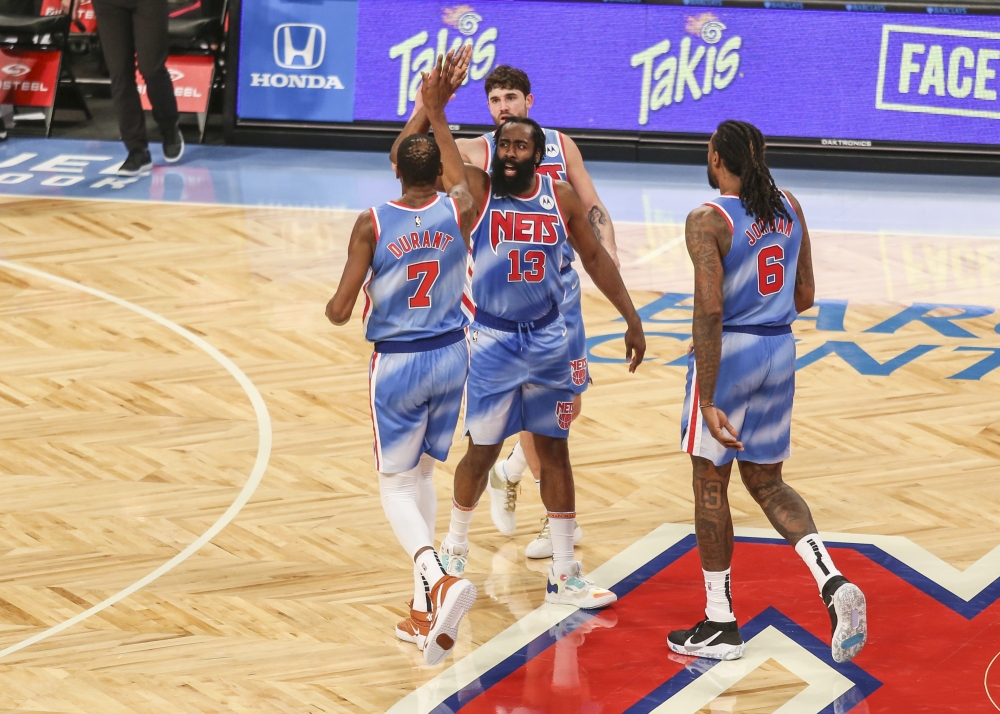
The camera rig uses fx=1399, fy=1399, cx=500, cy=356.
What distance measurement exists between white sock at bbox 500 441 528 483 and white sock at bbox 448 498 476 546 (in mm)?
548

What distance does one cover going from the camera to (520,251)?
527 cm

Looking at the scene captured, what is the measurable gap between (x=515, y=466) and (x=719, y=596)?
1.40 meters

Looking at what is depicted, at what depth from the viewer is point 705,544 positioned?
5031 mm

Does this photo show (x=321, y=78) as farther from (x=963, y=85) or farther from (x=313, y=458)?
(x=313, y=458)

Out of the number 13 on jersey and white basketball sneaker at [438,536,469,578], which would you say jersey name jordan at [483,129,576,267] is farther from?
white basketball sneaker at [438,536,469,578]

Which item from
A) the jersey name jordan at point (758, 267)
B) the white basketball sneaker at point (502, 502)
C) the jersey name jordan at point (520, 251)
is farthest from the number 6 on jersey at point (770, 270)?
the white basketball sneaker at point (502, 502)

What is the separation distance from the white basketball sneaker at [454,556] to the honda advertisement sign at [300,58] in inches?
307

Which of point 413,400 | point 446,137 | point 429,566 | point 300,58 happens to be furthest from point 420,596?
point 300,58

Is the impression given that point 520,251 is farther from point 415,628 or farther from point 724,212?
point 415,628

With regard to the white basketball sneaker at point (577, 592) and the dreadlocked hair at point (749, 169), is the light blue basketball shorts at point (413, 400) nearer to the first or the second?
the white basketball sneaker at point (577, 592)

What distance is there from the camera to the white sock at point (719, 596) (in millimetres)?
5047

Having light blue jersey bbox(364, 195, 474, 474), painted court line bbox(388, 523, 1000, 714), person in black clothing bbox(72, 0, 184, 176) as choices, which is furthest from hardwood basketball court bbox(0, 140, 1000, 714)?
person in black clothing bbox(72, 0, 184, 176)

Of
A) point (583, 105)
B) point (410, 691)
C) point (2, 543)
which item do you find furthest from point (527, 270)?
point (583, 105)

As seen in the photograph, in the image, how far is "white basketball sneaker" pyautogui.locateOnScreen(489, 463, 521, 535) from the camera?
616cm
